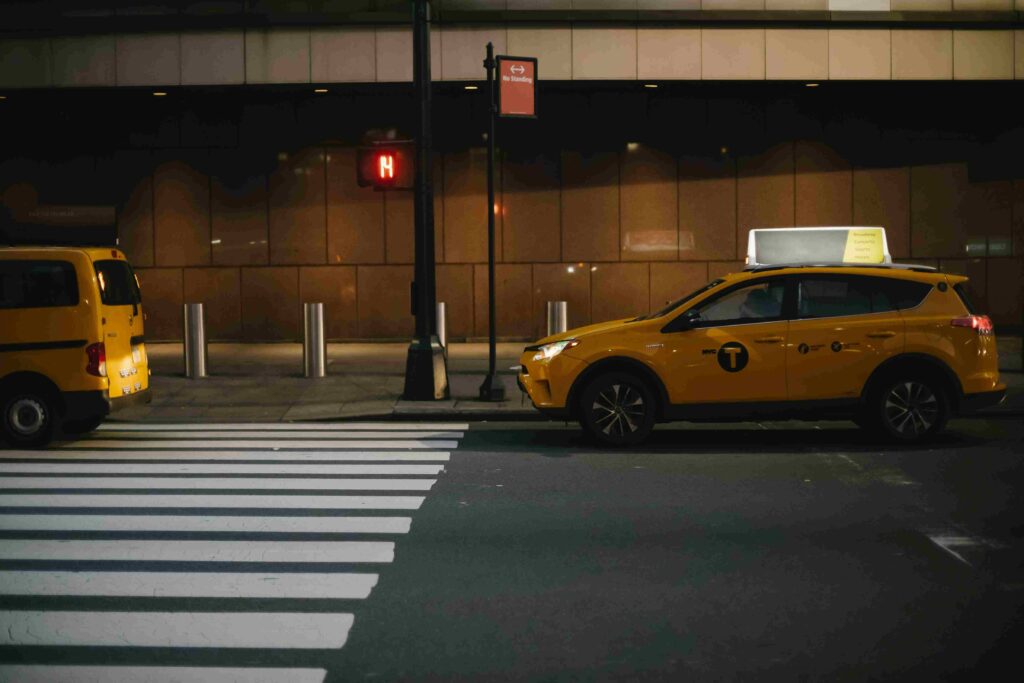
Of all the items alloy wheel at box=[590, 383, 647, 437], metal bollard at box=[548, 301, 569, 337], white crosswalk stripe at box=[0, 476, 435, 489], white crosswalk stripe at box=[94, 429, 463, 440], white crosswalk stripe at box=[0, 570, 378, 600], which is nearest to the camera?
white crosswalk stripe at box=[0, 570, 378, 600]

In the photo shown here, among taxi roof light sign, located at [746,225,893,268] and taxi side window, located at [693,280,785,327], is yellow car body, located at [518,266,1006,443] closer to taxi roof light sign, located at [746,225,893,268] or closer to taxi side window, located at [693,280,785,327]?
taxi side window, located at [693,280,785,327]

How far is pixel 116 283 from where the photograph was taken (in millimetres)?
13000

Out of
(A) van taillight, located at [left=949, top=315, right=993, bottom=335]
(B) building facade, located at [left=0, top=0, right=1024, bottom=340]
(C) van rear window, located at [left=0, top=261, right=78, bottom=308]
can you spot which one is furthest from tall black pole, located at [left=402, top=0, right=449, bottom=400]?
(B) building facade, located at [left=0, top=0, right=1024, bottom=340]

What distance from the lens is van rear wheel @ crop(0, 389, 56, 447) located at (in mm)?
12453

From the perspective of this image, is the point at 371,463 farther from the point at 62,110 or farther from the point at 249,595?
the point at 62,110

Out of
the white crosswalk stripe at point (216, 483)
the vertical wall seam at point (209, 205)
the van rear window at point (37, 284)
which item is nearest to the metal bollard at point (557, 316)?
the van rear window at point (37, 284)

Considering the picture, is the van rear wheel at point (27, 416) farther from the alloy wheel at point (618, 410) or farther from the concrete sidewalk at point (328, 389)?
the alloy wheel at point (618, 410)

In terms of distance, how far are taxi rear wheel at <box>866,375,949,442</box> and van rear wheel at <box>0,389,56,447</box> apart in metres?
8.02

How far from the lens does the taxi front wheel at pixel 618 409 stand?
1227 cm

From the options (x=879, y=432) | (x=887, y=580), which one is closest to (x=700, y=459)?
(x=879, y=432)

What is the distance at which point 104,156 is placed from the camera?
24.8 m

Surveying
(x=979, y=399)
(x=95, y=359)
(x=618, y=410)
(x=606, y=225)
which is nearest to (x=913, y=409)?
(x=979, y=399)

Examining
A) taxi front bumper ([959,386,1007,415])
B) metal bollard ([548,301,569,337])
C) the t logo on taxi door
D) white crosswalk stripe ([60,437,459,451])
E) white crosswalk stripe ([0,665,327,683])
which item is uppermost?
metal bollard ([548,301,569,337])

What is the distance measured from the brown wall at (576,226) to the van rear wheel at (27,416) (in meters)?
12.1
